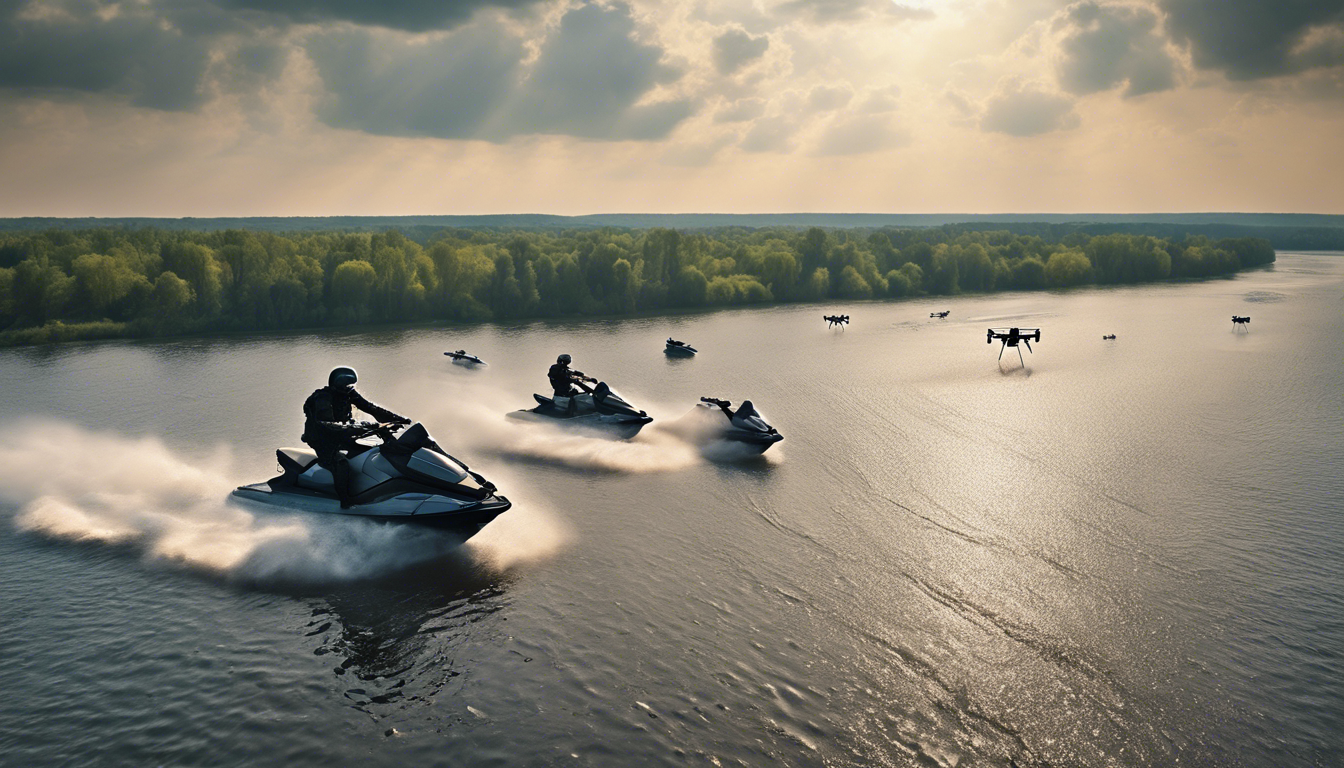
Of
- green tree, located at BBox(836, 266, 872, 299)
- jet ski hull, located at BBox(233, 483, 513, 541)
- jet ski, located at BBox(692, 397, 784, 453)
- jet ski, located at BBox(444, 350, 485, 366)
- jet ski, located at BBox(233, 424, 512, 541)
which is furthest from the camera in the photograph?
green tree, located at BBox(836, 266, 872, 299)

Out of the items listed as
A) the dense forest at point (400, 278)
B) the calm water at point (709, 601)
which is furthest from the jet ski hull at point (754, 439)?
the dense forest at point (400, 278)

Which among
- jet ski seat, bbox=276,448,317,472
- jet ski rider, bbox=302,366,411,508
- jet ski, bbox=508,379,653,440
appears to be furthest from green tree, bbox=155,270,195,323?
jet ski rider, bbox=302,366,411,508

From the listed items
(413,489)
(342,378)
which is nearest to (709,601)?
(413,489)

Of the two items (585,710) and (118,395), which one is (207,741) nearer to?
(585,710)

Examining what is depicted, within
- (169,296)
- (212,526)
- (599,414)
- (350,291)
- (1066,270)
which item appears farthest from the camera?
(1066,270)

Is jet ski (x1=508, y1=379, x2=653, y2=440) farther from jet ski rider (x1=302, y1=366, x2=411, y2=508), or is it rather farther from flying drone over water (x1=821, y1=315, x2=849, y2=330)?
flying drone over water (x1=821, y1=315, x2=849, y2=330)

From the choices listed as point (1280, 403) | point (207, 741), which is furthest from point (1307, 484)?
point (207, 741)

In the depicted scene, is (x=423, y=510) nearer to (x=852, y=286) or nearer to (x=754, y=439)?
(x=754, y=439)
